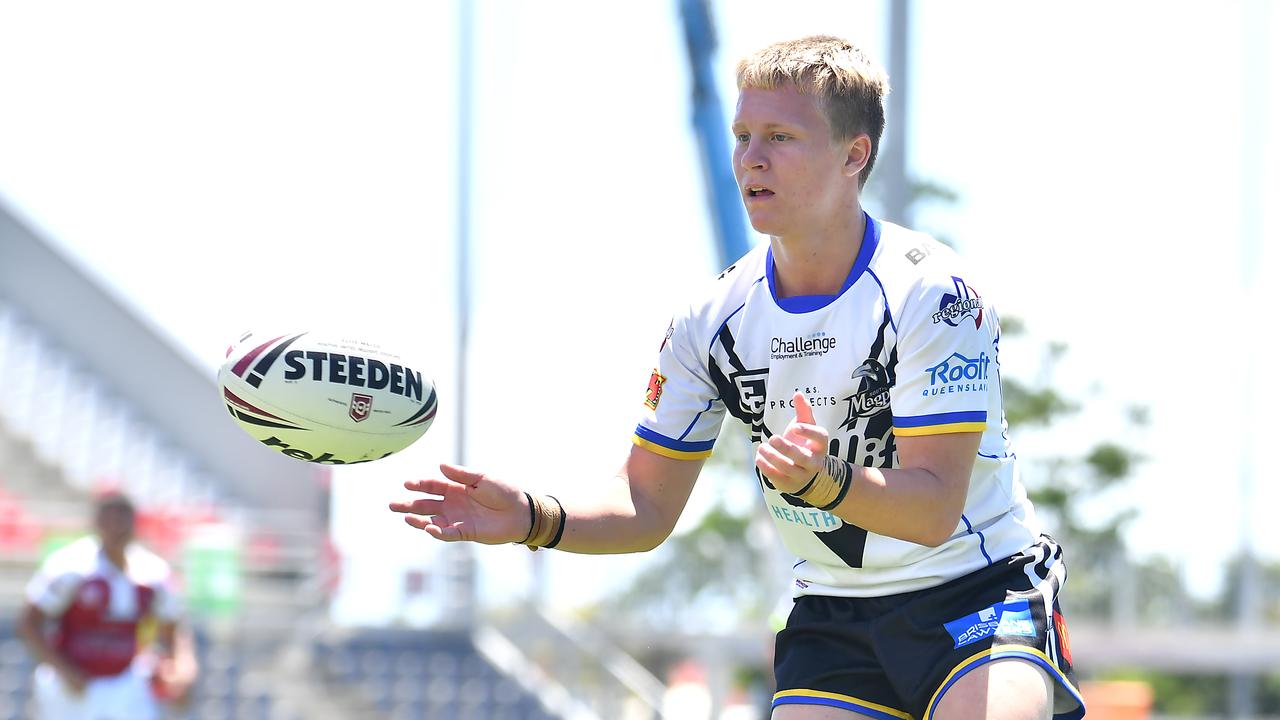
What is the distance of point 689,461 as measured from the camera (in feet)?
14.0

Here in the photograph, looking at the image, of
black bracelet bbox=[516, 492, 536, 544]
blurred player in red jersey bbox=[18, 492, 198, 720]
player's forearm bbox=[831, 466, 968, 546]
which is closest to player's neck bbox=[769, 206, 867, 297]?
player's forearm bbox=[831, 466, 968, 546]

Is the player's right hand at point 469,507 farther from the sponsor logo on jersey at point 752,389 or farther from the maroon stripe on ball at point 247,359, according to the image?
the maroon stripe on ball at point 247,359

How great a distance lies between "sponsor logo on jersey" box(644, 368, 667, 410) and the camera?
4.23 m

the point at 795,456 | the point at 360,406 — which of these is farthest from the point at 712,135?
the point at 795,456

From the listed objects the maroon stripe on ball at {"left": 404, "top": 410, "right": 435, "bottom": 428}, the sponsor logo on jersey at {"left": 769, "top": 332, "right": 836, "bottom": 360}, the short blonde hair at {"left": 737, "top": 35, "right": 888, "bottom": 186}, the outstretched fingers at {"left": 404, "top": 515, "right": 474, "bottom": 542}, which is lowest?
the maroon stripe on ball at {"left": 404, "top": 410, "right": 435, "bottom": 428}

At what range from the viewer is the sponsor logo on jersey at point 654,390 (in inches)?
167

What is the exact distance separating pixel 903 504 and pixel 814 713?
69 cm

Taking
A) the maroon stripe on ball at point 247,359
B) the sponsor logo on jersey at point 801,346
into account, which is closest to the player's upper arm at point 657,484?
the sponsor logo on jersey at point 801,346

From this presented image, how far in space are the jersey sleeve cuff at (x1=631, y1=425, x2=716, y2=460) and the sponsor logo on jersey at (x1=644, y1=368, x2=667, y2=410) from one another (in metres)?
0.07

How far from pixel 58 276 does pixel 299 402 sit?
20145mm

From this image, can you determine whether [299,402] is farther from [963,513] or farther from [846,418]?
[963,513]

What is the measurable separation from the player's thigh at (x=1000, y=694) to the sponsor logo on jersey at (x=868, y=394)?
2.16 ft

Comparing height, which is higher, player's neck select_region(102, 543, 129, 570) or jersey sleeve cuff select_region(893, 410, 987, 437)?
jersey sleeve cuff select_region(893, 410, 987, 437)

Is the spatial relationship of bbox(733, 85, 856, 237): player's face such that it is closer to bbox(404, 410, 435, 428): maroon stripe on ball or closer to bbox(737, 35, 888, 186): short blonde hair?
bbox(737, 35, 888, 186): short blonde hair
